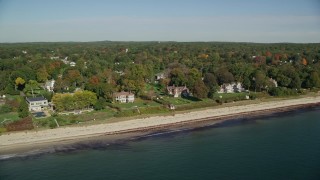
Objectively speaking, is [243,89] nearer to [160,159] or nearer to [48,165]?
[160,159]

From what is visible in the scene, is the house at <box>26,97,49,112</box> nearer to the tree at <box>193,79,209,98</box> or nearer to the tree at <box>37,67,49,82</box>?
the tree at <box>37,67,49,82</box>

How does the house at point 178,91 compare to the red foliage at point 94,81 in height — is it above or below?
below

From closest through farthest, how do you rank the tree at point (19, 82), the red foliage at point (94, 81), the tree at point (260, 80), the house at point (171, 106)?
the house at point (171, 106)
the red foliage at point (94, 81)
the tree at point (260, 80)
the tree at point (19, 82)

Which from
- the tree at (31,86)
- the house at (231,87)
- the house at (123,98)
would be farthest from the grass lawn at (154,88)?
the tree at (31,86)

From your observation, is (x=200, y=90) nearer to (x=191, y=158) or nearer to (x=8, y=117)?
(x=191, y=158)

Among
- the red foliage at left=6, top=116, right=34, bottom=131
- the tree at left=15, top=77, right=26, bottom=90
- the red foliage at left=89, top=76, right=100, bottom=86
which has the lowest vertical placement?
the red foliage at left=6, top=116, right=34, bottom=131

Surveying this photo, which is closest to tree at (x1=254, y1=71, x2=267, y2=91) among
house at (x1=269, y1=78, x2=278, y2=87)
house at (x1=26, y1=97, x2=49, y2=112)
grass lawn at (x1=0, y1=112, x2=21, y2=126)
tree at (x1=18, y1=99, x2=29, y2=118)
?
house at (x1=269, y1=78, x2=278, y2=87)

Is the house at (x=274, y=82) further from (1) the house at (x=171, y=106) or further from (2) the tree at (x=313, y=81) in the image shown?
(1) the house at (x=171, y=106)
